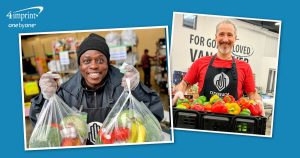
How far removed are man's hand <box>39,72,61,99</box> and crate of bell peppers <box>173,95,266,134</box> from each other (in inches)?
32.8

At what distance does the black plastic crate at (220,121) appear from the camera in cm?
288

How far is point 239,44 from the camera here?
2.91 metres

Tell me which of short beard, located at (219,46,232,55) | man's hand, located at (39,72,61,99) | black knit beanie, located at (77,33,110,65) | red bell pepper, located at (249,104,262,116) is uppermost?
black knit beanie, located at (77,33,110,65)

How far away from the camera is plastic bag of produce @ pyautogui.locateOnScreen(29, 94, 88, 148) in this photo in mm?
2865

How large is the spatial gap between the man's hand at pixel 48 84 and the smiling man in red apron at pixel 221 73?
2.70ft

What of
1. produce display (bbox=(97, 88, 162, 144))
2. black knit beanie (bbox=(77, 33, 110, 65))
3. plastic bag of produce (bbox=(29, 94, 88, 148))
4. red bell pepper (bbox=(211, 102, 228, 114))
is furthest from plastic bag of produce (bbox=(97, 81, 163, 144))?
red bell pepper (bbox=(211, 102, 228, 114))

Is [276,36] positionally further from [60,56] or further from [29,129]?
[29,129]

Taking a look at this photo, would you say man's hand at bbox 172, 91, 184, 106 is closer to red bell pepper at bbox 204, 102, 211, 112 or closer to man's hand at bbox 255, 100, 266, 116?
red bell pepper at bbox 204, 102, 211, 112

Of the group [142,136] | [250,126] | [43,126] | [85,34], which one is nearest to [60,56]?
[85,34]

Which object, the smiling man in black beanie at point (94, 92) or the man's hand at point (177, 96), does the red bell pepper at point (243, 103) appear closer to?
the man's hand at point (177, 96)

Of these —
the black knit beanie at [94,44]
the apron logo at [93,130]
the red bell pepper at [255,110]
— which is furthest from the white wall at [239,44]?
the apron logo at [93,130]

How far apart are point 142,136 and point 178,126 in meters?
0.25

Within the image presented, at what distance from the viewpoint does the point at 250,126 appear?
289 centimetres

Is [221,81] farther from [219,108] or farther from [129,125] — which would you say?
[129,125]
